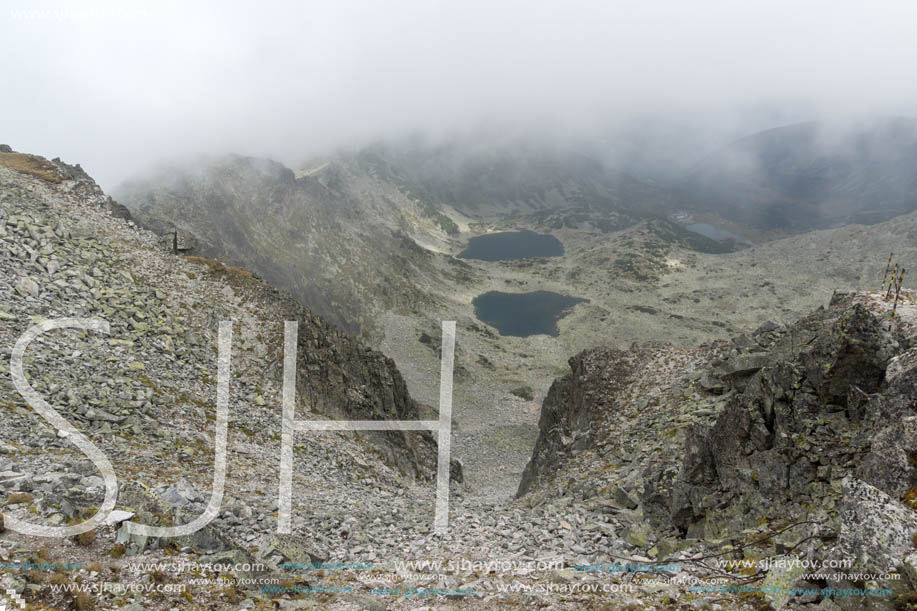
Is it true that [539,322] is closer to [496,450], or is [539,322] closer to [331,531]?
[496,450]

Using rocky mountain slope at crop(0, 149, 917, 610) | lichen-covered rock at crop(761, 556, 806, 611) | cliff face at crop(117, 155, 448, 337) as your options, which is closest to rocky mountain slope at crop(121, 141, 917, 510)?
cliff face at crop(117, 155, 448, 337)

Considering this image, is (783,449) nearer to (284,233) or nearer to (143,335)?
(143,335)

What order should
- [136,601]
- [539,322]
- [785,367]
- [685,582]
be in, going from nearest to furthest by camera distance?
[136,601]
[685,582]
[785,367]
[539,322]

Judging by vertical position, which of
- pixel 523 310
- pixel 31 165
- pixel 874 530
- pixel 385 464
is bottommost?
pixel 385 464

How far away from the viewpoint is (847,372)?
45.8 ft

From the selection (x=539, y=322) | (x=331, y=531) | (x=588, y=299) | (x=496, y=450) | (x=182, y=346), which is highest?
(x=588, y=299)

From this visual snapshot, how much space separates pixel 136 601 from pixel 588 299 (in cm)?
15079

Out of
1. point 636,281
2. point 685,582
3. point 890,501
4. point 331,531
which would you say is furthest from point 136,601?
point 636,281

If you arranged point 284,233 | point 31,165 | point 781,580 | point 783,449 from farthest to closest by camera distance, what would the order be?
1. point 284,233
2. point 31,165
3. point 783,449
4. point 781,580

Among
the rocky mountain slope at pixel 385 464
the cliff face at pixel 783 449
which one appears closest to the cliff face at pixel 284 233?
the rocky mountain slope at pixel 385 464

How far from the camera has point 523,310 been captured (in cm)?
14025

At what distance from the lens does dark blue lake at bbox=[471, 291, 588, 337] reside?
124500mm

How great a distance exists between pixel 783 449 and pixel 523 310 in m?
127

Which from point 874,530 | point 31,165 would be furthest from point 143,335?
point 874,530
